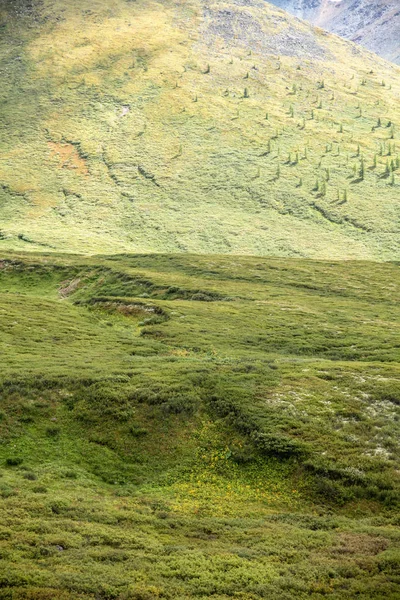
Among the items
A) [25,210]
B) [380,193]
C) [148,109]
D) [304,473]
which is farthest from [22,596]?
[148,109]

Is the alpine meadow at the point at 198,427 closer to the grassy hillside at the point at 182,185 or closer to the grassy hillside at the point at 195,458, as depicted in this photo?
the grassy hillside at the point at 195,458

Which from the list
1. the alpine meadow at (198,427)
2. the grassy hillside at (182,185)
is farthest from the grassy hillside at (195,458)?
the grassy hillside at (182,185)

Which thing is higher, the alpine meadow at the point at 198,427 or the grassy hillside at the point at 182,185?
the grassy hillside at the point at 182,185

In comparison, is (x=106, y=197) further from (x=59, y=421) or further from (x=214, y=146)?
(x=59, y=421)

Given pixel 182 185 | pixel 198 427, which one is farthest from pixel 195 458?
pixel 182 185

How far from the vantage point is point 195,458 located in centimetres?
3478

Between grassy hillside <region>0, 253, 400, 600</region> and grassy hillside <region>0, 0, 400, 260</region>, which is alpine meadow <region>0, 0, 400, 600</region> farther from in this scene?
grassy hillside <region>0, 0, 400, 260</region>

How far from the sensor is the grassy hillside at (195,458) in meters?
21.8

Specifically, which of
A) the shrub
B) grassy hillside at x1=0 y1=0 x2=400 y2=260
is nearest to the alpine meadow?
the shrub

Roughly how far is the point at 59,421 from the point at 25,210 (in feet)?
409

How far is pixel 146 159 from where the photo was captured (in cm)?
17850

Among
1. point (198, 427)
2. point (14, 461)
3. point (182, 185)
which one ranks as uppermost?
point (182, 185)

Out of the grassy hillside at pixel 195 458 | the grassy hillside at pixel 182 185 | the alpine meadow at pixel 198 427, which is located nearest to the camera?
the grassy hillside at pixel 195 458

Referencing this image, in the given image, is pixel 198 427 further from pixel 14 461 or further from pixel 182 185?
pixel 182 185
